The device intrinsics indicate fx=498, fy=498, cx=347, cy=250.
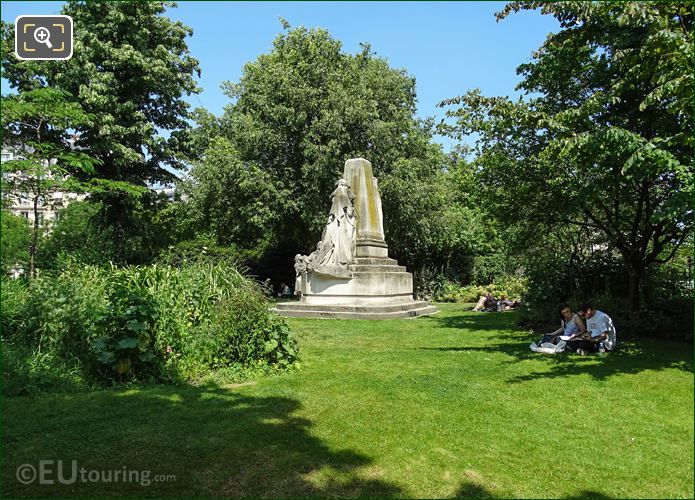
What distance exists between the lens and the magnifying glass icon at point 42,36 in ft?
16.8

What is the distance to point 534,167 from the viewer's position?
12711mm

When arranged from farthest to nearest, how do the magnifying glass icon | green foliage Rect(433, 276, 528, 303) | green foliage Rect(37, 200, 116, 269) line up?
1. green foliage Rect(433, 276, 528, 303)
2. green foliage Rect(37, 200, 116, 269)
3. the magnifying glass icon

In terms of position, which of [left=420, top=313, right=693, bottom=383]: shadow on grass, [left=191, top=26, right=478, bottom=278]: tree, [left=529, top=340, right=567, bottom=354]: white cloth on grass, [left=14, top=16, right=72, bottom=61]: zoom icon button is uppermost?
[left=191, top=26, right=478, bottom=278]: tree

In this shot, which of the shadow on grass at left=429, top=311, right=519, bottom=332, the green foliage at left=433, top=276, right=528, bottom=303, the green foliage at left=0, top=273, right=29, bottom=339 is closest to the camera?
the green foliage at left=0, top=273, right=29, bottom=339

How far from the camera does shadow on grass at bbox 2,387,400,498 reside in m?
3.80

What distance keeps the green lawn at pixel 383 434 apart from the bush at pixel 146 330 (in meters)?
0.62

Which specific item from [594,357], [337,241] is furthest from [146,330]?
[337,241]

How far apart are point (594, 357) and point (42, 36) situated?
949 centimetres

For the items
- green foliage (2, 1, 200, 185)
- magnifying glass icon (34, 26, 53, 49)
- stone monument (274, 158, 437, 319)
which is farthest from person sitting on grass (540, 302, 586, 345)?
green foliage (2, 1, 200, 185)

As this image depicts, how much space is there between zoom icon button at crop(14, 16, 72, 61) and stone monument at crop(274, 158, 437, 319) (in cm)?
1098

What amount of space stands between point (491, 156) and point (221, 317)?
8515mm

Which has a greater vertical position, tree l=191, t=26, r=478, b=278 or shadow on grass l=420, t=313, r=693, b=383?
tree l=191, t=26, r=478, b=278

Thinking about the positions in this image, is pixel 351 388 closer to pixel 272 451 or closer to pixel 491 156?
pixel 272 451

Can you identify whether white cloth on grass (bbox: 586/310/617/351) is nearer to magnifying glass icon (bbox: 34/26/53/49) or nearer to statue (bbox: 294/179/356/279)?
statue (bbox: 294/179/356/279)
